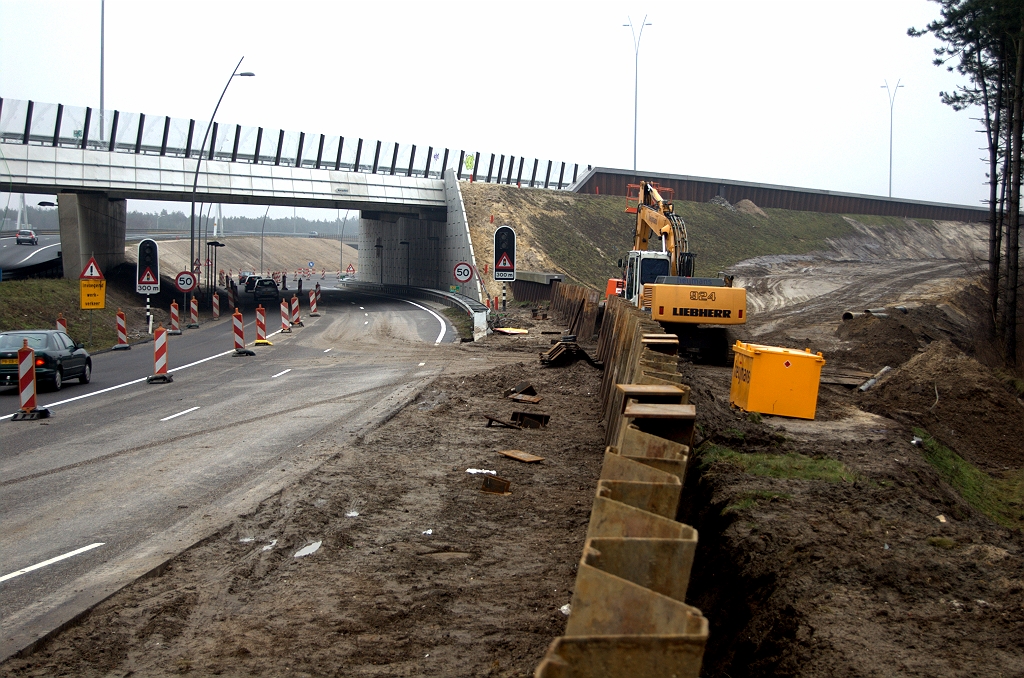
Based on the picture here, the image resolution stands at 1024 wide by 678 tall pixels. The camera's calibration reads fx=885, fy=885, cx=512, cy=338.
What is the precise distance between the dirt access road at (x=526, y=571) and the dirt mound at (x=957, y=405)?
3210 mm

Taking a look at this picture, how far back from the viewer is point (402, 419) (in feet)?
44.6

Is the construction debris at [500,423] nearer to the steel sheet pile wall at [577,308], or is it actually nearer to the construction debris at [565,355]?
the construction debris at [565,355]

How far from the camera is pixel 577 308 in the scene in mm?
28297

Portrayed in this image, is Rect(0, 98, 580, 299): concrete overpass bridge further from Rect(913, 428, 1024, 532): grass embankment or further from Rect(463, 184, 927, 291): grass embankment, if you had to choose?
Rect(913, 428, 1024, 532): grass embankment

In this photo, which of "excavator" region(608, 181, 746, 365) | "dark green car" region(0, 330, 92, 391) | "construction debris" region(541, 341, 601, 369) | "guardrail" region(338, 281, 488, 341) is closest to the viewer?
"dark green car" region(0, 330, 92, 391)

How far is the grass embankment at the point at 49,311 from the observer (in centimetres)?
3088

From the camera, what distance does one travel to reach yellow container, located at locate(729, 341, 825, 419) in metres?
14.6

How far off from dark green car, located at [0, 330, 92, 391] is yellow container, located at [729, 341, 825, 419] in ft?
Answer: 46.8

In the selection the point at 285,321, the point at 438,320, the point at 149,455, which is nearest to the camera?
the point at 149,455

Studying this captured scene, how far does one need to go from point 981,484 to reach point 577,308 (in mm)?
16576

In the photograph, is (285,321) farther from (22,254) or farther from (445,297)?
(22,254)

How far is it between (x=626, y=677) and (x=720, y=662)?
8.08 ft

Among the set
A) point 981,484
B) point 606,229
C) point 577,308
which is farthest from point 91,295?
point 606,229

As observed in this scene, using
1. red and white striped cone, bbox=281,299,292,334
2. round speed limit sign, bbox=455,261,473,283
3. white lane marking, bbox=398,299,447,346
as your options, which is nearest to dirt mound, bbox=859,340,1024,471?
white lane marking, bbox=398,299,447,346
